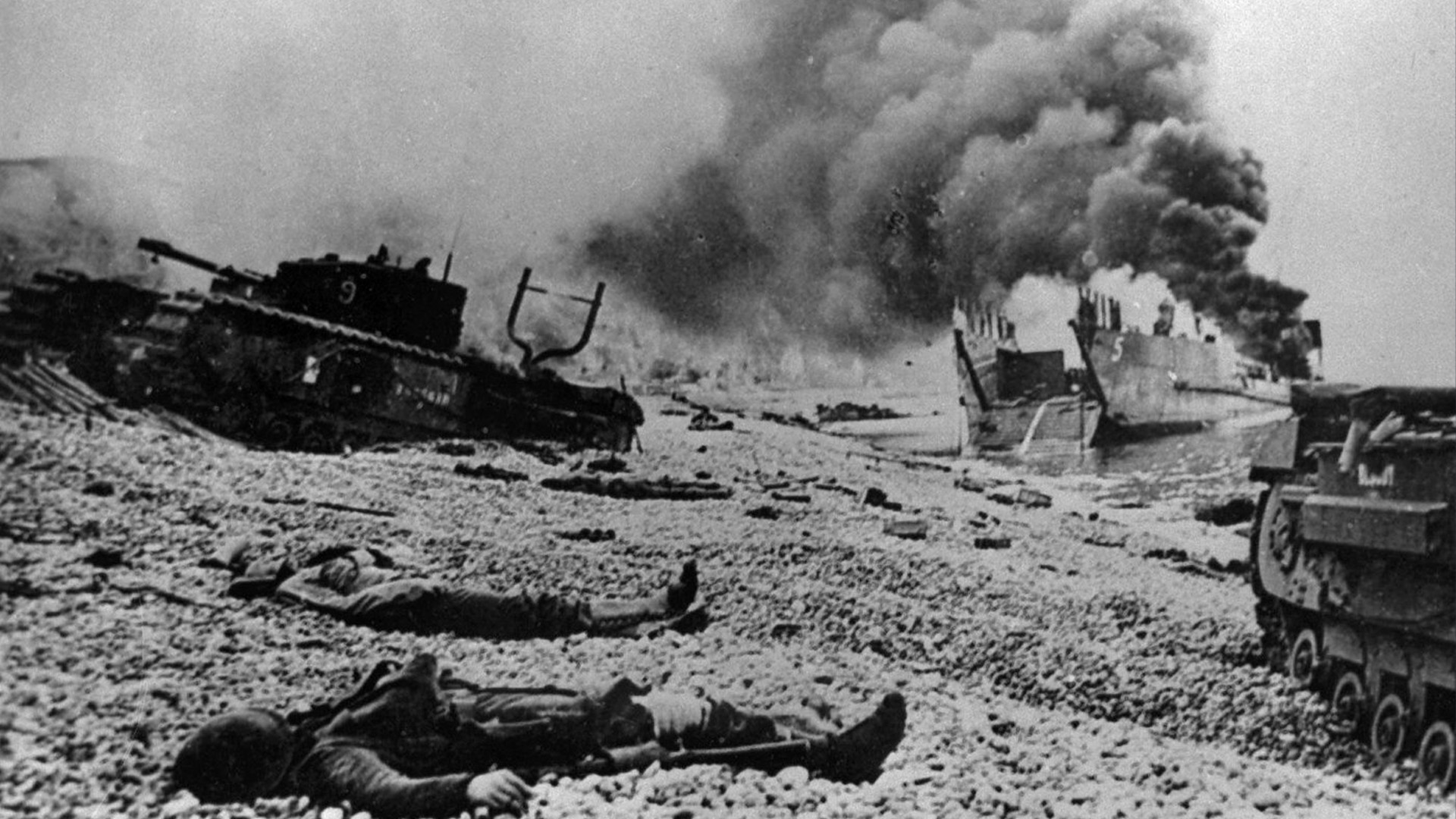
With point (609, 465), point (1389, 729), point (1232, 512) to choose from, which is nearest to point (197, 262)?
point (609, 465)

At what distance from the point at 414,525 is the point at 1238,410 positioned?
3604mm

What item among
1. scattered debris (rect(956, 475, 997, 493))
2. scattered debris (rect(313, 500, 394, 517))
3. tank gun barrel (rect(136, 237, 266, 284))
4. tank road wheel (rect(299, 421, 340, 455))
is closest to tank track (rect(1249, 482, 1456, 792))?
scattered debris (rect(956, 475, 997, 493))

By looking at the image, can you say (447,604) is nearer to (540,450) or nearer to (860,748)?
(540,450)

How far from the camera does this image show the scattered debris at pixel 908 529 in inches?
163

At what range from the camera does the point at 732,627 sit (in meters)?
3.71

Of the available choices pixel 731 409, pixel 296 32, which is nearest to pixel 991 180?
pixel 731 409

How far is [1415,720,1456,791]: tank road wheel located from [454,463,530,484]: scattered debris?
357 centimetres

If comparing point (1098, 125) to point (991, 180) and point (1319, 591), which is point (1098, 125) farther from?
point (1319, 591)

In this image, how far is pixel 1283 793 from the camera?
3512 millimetres

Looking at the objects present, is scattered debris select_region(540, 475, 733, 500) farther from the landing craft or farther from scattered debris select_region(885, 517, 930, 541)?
the landing craft

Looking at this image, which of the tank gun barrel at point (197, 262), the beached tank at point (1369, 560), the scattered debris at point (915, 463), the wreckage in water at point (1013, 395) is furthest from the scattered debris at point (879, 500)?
→ the tank gun barrel at point (197, 262)

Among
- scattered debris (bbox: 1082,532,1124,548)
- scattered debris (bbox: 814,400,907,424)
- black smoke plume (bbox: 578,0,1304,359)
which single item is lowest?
scattered debris (bbox: 1082,532,1124,548)

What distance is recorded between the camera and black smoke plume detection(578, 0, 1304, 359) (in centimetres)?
421

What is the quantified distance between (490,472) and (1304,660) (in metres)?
3.59
